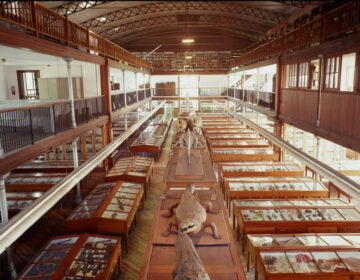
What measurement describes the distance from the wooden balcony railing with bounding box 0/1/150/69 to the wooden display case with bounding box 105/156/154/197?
5.77 m

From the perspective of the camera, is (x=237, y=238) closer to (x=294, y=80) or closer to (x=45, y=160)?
(x=294, y=80)

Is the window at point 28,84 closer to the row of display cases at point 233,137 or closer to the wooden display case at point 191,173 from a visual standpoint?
the row of display cases at point 233,137

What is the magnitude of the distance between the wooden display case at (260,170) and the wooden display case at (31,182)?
7145 millimetres

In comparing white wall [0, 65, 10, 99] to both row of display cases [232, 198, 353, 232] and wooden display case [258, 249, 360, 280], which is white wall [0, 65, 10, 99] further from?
wooden display case [258, 249, 360, 280]

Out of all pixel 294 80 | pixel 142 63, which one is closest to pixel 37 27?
pixel 294 80

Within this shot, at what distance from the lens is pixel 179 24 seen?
1296 inches

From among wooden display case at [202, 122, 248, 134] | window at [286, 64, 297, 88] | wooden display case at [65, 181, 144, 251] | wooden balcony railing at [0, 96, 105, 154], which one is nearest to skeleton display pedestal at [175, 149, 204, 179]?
wooden display case at [65, 181, 144, 251]

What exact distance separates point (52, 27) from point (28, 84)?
10617 mm

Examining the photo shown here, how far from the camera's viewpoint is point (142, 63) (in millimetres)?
29281

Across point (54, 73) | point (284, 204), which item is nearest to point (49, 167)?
point (54, 73)

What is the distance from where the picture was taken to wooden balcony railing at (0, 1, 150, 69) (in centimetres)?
802

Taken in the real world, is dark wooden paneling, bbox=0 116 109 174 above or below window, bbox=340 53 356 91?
below

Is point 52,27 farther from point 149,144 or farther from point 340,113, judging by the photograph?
point 149,144

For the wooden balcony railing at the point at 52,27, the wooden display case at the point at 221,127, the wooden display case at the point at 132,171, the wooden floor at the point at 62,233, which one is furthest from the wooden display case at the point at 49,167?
the wooden display case at the point at 221,127
